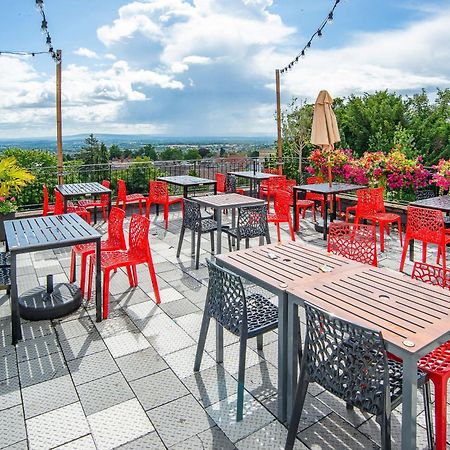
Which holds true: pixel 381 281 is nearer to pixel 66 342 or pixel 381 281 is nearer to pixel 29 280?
pixel 66 342

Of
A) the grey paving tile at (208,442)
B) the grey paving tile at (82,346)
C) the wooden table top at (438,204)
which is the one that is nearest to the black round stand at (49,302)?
the grey paving tile at (82,346)

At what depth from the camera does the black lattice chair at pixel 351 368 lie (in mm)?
1484

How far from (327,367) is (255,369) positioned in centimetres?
103

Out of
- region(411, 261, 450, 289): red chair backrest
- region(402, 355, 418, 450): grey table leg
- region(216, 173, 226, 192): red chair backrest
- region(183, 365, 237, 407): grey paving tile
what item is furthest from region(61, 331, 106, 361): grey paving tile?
region(216, 173, 226, 192): red chair backrest

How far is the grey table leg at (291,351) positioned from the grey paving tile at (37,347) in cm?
179

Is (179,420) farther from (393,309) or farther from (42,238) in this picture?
(42,238)

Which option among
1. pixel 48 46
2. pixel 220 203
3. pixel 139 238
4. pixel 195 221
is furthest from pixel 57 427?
pixel 48 46

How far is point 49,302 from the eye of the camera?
11.1ft

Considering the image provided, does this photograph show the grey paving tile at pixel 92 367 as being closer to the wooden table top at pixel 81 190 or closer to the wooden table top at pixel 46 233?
the wooden table top at pixel 46 233

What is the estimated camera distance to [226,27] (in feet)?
24.2

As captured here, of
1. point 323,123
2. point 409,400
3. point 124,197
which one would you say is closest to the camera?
point 409,400

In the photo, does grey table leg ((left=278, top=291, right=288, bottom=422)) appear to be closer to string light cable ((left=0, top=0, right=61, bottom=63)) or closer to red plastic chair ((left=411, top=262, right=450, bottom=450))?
red plastic chair ((left=411, top=262, right=450, bottom=450))

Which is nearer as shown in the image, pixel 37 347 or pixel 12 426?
pixel 12 426

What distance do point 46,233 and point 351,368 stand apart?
281cm
